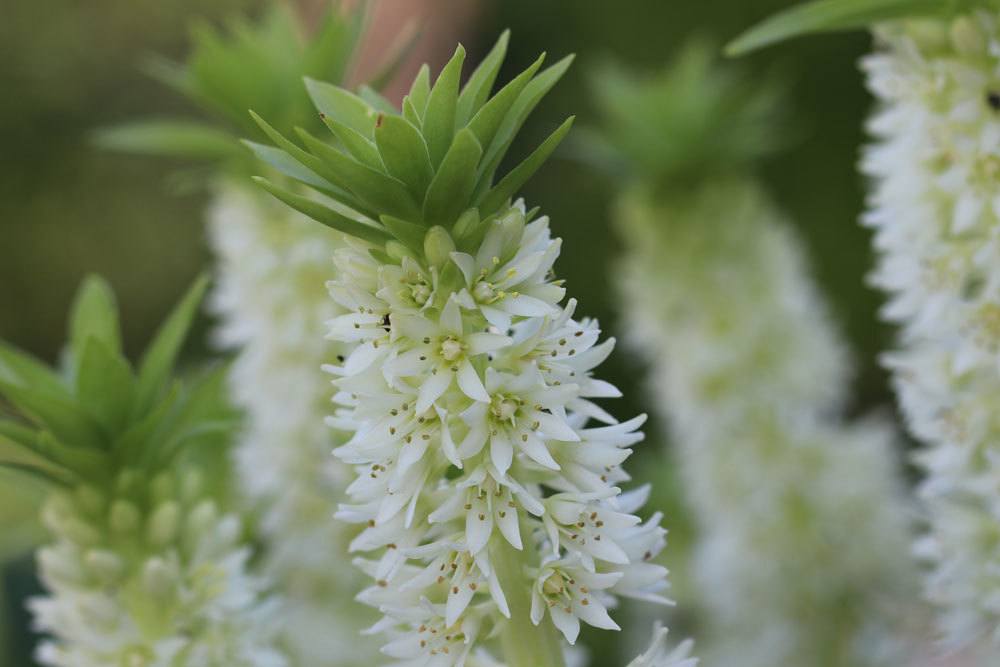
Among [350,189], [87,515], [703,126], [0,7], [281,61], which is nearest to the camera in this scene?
[350,189]

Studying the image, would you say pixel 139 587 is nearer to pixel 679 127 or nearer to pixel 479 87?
pixel 479 87

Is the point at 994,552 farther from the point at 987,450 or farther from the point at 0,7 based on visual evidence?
the point at 0,7

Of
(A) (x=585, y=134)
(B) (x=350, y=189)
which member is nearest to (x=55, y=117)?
(A) (x=585, y=134)

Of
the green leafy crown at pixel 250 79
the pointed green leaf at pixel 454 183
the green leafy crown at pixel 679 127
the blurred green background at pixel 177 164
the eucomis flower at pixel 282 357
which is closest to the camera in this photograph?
the pointed green leaf at pixel 454 183

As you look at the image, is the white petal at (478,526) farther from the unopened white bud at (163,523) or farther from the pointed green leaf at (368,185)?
the unopened white bud at (163,523)

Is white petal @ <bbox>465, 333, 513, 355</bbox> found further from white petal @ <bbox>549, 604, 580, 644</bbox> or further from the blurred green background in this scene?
the blurred green background

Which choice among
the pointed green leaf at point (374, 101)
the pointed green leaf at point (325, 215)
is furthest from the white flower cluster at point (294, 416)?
the pointed green leaf at point (325, 215)

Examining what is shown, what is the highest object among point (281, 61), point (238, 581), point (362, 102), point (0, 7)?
point (0, 7)
